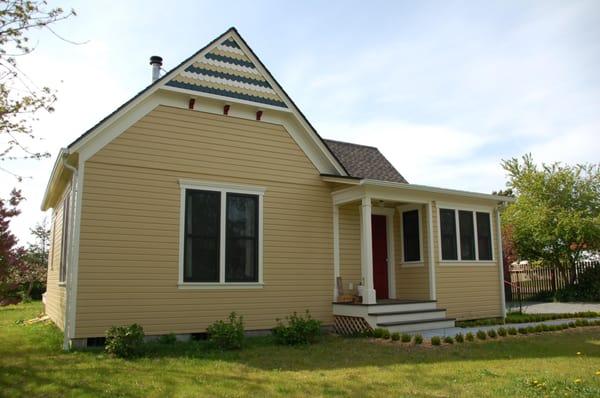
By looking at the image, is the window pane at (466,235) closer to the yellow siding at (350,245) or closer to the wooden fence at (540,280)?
the yellow siding at (350,245)

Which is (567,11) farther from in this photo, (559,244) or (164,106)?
(559,244)

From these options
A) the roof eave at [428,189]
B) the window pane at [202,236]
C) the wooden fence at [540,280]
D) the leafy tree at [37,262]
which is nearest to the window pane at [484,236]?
the roof eave at [428,189]

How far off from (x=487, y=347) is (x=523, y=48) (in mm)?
6977

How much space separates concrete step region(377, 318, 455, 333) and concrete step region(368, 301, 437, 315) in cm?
35

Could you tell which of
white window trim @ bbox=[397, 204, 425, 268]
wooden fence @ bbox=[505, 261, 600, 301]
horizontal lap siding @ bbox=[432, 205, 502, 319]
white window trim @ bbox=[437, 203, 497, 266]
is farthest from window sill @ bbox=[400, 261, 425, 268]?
wooden fence @ bbox=[505, 261, 600, 301]

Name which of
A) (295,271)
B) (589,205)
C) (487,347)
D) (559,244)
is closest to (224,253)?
(295,271)

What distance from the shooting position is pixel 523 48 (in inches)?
467

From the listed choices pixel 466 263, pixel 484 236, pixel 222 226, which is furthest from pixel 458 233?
pixel 222 226

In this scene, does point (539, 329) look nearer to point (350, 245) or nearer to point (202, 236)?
point (350, 245)

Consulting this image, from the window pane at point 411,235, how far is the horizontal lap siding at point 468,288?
0.50 metres

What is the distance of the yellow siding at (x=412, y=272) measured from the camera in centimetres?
1312

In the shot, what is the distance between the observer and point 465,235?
46.0 ft

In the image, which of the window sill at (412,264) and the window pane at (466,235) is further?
the window pane at (466,235)

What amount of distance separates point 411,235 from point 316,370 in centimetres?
691
